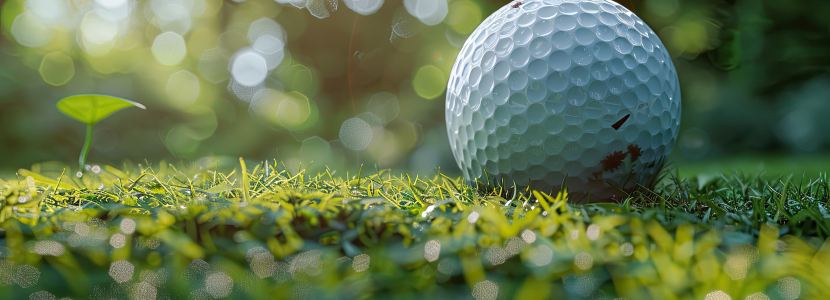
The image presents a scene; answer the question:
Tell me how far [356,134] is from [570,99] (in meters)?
2.13

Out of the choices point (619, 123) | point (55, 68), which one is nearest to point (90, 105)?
point (619, 123)

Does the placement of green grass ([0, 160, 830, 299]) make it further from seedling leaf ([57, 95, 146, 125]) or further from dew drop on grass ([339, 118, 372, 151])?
dew drop on grass ([339, 118, 372, 151])

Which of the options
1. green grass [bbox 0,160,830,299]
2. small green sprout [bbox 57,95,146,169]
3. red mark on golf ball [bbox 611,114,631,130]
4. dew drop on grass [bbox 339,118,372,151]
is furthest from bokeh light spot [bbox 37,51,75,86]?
red mark on golf ball [bbox 611,114,631,130]

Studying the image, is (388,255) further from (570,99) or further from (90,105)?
(90,105)

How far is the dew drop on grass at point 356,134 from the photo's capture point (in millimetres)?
2951

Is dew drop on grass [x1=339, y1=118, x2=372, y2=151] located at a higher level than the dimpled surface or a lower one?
lower

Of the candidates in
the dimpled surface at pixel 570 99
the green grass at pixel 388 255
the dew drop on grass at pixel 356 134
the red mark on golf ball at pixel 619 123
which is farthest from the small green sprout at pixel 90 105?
the dew drop on grass at pixel 356 134

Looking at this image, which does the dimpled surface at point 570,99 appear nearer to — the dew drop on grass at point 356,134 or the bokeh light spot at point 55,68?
the dew drop on grass at point 356,134

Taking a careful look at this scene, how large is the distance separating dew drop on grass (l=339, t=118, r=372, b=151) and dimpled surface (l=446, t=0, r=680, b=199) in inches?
71.5

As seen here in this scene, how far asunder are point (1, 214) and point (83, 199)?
187 mm

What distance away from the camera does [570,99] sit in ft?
3.34

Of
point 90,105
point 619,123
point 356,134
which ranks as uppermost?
point 90,105

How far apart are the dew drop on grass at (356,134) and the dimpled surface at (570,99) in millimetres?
1815

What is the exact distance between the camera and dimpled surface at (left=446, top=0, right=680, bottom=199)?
1.03m
